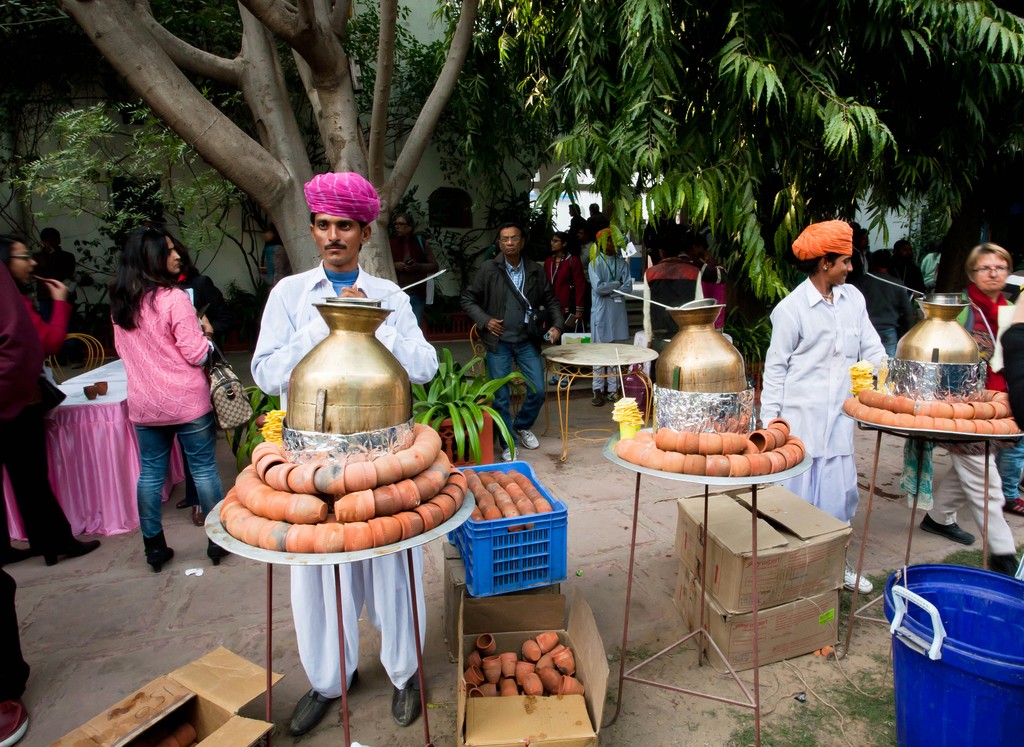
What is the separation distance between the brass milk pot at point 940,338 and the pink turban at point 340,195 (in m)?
2.48

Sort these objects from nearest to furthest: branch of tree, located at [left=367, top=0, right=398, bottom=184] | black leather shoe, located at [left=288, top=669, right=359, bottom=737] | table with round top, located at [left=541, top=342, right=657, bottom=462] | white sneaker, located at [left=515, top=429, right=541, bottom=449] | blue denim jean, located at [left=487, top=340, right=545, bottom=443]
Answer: black leather shoe, located at [left=288, top=669, right=359, bottom=737], branch of tree, located at [left=367, top=0, right=398, bottom=184], table with round top, located at [left=541, top=342, right=657, bottom=462], blue denim jean, located at [left=487, top=340, right=545, bottom=443], white sneaker, located at [left=515, top=429, right=541, bottom=449]

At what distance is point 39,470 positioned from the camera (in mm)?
3893

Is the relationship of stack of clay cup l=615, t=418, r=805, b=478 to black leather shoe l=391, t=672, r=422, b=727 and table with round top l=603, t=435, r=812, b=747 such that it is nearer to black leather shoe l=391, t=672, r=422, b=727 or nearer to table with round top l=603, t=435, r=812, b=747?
table with round top l=603, t=435, r=812, b=747

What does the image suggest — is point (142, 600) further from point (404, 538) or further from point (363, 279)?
point (404, 538)

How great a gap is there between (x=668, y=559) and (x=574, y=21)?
16.1ft

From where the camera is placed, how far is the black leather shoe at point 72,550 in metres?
3.94

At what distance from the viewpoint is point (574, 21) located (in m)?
5.86

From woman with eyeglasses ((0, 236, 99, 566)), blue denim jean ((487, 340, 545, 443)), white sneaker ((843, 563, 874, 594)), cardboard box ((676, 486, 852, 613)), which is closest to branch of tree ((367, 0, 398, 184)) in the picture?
blue denim jean ((487, 340, 545, 443))

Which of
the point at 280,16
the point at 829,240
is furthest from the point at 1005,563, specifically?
the point at 280,16

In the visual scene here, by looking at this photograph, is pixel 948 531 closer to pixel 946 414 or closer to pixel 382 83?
pixel 946 414

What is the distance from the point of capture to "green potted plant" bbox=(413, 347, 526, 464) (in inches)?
193

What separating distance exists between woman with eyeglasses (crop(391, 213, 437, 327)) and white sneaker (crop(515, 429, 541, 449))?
8.46 feet

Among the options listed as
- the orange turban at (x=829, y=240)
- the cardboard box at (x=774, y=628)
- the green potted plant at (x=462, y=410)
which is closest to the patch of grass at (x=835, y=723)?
the cardboard box at (x=774, y=628)

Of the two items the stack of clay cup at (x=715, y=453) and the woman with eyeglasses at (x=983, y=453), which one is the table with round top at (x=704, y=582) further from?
the woman with eyeglasses at (x=983, y=453)
